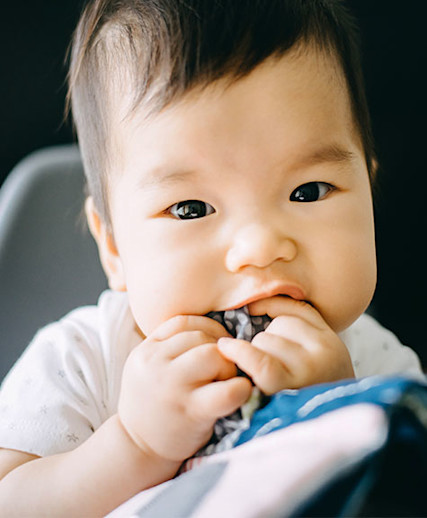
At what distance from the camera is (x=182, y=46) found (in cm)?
65

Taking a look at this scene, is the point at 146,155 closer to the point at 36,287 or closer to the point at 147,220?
the point at 147,220

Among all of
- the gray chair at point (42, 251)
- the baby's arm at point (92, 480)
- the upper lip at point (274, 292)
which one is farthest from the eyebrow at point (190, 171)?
the gray chair at point (42, 251)

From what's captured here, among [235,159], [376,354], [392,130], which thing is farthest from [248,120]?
[392,130]

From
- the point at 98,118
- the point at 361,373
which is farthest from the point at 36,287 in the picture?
the point at 361,373

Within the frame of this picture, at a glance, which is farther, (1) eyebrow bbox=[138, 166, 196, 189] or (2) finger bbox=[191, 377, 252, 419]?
(1) eyebrow bbox=[138, 166, 196, 189]

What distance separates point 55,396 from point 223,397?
283 mm

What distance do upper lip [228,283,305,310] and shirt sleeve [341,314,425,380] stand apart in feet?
1.08

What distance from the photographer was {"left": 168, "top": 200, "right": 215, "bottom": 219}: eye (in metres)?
0.67

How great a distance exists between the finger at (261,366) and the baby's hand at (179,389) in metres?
0.01

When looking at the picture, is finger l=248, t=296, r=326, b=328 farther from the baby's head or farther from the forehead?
the forehead

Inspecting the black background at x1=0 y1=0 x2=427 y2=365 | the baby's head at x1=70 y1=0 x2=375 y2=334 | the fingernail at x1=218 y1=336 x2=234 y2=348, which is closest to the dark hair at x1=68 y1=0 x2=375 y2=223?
the baby's head at x1=70 y1=0 x2=375 y2=334

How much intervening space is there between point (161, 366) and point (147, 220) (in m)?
0.17

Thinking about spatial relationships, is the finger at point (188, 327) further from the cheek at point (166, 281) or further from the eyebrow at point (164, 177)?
the eyebrow at point (164, 177)

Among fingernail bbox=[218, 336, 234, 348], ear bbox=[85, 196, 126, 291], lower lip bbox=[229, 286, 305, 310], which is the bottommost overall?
fingernail bbox=[218, 336, 234, 348]
